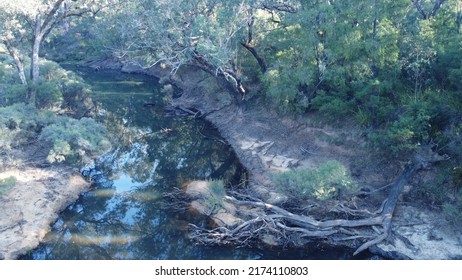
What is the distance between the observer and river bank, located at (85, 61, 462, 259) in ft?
43.0

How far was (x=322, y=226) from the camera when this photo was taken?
45.0ft

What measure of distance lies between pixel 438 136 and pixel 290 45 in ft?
30.1

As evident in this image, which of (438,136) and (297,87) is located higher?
(297,87)

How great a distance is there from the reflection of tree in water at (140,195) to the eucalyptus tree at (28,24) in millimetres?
6223

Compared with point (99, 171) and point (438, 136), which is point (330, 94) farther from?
point (99, 171)

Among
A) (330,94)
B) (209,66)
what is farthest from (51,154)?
(330,94)

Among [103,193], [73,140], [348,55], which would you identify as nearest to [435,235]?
[348,55]

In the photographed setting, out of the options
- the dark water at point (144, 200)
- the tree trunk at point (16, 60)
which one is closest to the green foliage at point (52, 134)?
the dark water at point (144, 200)

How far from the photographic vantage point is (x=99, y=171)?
20266mm

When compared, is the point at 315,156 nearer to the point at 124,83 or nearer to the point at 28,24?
the point at 28,24

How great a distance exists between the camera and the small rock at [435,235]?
13.1m

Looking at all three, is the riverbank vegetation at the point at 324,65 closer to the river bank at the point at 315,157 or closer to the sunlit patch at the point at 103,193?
the river bank at the point at 315,157

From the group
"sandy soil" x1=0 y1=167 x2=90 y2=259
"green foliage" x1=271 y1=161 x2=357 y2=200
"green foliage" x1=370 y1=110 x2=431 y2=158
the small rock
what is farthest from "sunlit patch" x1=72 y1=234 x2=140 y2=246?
the small rock

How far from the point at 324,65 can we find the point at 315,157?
443 centimetres
